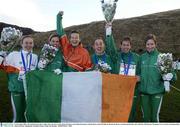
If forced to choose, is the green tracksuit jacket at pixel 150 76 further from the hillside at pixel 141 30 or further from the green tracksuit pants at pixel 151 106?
the hillside at pixel 141 30

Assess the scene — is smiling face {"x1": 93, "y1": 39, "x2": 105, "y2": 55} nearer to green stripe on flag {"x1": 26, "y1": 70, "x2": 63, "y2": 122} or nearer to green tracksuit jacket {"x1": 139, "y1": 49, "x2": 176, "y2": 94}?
green tracksuit jacket {"x1": 139, "y1": 49, "x2": 176, "y2": 94}

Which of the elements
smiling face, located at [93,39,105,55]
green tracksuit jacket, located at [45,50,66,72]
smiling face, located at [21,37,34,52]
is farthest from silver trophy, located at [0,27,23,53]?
smiling face, located at [93,39,105,55]

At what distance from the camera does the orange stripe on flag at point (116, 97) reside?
993cm

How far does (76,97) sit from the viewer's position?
32.6 ft

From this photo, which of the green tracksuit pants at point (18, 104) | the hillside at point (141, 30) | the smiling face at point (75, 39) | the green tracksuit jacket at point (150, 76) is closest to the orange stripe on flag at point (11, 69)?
the green tracksuit pants at point (18, 104)

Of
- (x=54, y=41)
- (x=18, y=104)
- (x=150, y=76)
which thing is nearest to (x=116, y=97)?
(x=150, y=76)

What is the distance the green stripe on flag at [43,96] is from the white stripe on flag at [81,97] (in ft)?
0.39

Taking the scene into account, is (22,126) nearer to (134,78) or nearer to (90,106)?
(90,106)

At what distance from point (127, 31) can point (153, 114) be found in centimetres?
7391

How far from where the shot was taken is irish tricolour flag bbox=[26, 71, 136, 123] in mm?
9828

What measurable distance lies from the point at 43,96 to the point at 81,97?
719 mm

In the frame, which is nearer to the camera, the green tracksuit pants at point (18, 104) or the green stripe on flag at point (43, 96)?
the green stripe on flag at point (43, 96)

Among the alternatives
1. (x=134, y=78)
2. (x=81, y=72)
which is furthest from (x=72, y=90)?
(x=134, y=78)

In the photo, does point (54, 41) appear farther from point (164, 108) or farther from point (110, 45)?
point (164, 108)
